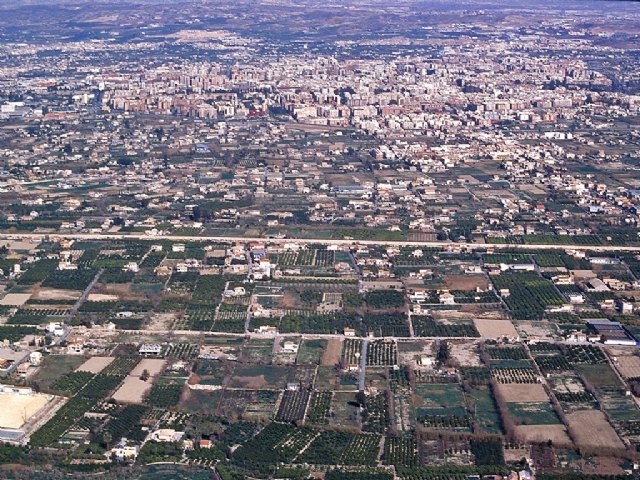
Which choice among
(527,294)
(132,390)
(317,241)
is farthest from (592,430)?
(317,241)

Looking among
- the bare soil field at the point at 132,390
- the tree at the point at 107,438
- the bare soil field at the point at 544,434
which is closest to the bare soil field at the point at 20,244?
the bare soil field at the point at 132,390

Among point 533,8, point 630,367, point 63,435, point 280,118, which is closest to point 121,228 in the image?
point 63,435

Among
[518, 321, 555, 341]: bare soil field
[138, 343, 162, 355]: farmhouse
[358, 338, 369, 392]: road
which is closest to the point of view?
[358, 338, 369, 392]: road

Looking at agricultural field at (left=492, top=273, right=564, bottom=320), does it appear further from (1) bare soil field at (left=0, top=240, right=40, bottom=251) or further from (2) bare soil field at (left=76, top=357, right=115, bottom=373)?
(1) bare soil field at (left=0, top=240, right=40, bottom=251)

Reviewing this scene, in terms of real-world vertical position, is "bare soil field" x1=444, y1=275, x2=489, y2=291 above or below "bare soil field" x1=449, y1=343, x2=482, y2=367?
below

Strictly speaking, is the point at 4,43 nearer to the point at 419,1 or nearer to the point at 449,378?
the point at 419,1

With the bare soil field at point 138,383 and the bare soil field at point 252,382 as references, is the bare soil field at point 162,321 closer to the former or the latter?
the bare soil field at point 138,383

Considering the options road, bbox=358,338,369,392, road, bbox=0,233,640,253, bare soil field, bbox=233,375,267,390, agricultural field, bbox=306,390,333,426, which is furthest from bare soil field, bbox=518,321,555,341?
bare soil field, bbox=233,375,267,390

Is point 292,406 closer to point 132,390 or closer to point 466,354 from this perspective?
point 132,390
